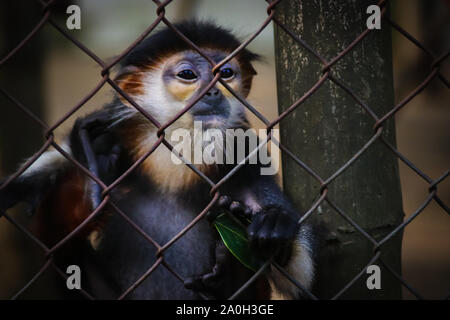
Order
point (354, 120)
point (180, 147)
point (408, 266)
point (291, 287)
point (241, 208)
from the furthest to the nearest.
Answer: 1. point (408, 266)
2. point (180, 147)
3. point (291, 287)
4. point (354, 120)
5. point (241, 208)

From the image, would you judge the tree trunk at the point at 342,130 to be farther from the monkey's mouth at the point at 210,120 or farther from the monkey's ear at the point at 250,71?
the monkey's ear at the point at 250,71

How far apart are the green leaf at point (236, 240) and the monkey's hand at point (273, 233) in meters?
0.02

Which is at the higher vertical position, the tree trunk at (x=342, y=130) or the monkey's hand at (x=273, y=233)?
the tree trunk at (x=342, y=130)

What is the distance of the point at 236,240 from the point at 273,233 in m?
0.09

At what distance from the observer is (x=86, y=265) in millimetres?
1663

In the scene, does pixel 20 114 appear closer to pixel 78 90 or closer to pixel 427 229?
pixel 78 90

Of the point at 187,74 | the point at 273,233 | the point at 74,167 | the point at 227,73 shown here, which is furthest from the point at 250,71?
the point at 273,233

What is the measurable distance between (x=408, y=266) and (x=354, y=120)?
332cm

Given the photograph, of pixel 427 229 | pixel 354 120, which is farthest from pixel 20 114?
pixel 427 229

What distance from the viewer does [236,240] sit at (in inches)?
42.9

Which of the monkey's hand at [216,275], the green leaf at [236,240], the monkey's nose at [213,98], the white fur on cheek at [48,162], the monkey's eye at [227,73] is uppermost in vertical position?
the monkey's eye at [227,73]

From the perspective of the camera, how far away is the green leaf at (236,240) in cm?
108

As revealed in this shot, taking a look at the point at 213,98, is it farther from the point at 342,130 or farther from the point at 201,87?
the point at 342,130

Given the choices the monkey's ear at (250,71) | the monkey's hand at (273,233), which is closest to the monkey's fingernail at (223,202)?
the monkey's hand at (273,233)
